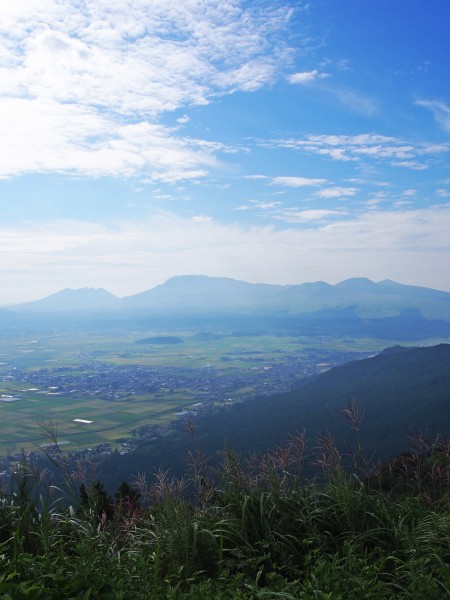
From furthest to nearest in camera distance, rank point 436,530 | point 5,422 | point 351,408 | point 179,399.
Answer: point 179,399, point 5,422, point 351,408, point 436,530

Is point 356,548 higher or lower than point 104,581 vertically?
lower

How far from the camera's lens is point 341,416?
23641 mm

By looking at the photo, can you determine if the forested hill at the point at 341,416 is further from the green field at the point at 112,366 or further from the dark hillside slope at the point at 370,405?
the green field at the point at 112,366

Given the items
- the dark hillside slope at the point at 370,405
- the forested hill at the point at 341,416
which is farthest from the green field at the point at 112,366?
the dark hillside slope at the point at 370,405

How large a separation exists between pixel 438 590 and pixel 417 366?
2302 inches

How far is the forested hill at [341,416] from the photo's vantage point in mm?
30016

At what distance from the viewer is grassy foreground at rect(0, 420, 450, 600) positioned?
291 cm

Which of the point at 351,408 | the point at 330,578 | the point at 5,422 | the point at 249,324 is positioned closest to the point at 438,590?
the point at 330,578

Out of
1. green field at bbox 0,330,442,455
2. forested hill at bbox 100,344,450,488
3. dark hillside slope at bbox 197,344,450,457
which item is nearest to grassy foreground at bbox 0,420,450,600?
green field at bbox 0,330,442,455

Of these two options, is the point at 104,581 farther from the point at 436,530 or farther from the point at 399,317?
the point at 399,317

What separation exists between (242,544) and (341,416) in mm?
20769

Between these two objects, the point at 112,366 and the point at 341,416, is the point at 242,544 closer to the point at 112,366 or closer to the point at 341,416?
the point at 341,416

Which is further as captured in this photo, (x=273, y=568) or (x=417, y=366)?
(x=417, y=366)

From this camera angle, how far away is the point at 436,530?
372cm
